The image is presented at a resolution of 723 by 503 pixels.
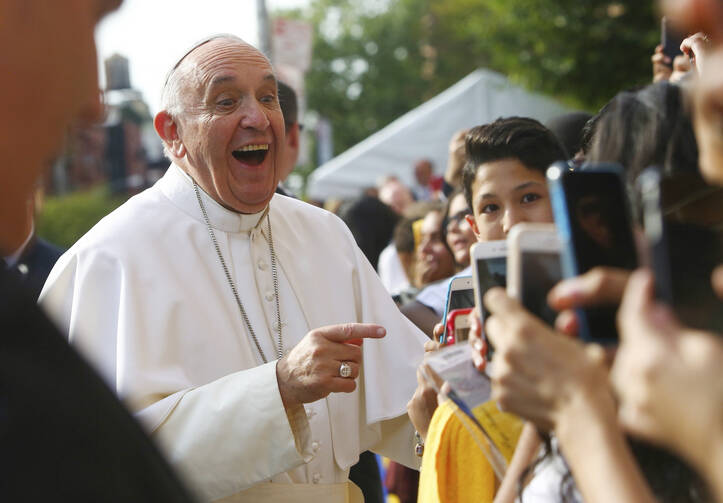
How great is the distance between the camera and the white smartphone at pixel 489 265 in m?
1.87

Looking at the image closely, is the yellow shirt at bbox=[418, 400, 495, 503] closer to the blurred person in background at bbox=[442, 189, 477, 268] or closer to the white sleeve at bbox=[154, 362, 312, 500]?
the white sleeve at bbox=[154, 362, 312, 500]

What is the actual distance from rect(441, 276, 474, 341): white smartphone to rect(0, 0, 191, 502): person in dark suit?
4.62ft

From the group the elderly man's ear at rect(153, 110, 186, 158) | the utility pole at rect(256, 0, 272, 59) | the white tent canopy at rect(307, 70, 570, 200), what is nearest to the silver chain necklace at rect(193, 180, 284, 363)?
the elderly man's ear at rect(153, 110, 186, 158)

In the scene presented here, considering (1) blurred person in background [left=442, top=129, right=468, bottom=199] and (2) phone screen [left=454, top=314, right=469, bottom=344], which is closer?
(2) phone screen [left=454, top=314, right=469, bottom=344]

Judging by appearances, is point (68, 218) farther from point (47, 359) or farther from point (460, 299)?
point (47, 359)

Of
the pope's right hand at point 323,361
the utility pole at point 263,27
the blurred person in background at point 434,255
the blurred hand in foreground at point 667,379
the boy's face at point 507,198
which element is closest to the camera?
the blurred hand in foreground at point 667,379

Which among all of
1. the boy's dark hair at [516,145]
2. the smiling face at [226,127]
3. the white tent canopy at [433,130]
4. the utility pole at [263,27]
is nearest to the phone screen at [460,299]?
the boy's dark hair at [516,145]

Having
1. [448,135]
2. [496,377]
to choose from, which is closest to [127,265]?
[496,377]

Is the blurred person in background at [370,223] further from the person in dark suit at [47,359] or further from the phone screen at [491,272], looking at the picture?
the person in dark suit at [47,359]

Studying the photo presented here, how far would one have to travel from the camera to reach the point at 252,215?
332 cm

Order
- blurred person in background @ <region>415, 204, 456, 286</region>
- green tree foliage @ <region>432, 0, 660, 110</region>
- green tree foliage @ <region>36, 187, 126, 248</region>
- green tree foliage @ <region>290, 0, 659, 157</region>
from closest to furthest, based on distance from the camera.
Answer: blurred person in background @ <region>415, 204, 456, 286</region> → green tree foliage @ <region>432, 0, 660, 110</region> → green tree foliage @ <region>36, 187, 126, 248</region> → green tree foliage @ <region>290, 0, 659, 157</region>

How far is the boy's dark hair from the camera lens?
3.06 meters

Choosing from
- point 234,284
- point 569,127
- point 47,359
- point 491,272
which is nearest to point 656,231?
point 491,272

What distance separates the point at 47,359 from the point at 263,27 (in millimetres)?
10553
